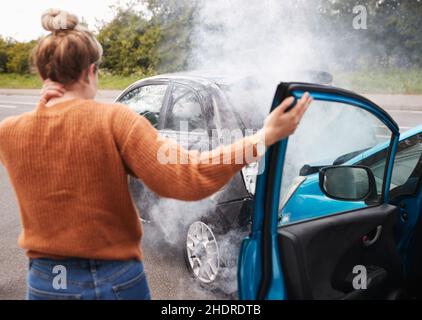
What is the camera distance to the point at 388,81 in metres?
13.4

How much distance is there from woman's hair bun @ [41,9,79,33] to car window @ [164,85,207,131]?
2.00m

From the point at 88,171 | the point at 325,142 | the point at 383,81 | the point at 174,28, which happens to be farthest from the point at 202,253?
the point at 383,81

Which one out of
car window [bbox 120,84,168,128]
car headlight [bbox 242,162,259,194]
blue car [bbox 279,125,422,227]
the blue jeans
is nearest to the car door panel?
blue car [bbox 279,125,422,227]

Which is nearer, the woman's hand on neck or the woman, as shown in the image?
the woman

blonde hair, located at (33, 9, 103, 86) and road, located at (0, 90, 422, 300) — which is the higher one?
blonde hair, located at (33, 9, 103, 86)

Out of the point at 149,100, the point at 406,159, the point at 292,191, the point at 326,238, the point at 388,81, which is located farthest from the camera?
the point at 388,81

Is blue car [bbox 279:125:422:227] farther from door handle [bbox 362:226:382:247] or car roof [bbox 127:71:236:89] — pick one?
car roof [bbox 127:71:236:89]

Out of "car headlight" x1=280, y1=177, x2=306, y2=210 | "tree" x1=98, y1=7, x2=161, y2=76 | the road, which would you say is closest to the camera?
"car headlight" x1=280, y1=177, x2=306, y2=210

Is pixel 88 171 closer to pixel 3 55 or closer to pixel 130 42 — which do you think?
pixel 130 42

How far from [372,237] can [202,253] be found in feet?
5.14

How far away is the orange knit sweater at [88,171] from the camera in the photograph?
1207 mm

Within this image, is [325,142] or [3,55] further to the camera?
[3,55]

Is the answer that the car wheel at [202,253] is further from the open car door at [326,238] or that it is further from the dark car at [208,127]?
the open car door at [326,238]

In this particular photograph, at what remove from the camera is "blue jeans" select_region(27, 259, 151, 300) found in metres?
1.34
